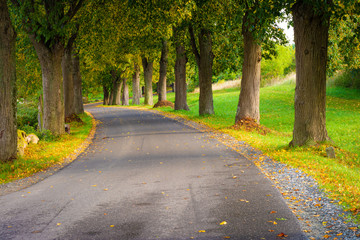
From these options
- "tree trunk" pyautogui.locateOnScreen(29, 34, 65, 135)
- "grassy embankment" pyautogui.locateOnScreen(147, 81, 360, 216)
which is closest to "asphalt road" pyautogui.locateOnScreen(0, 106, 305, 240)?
"grassy embankment" pyautogui.locateOnScreen(147, 81, 360, 216)

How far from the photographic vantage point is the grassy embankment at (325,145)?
26.9ft

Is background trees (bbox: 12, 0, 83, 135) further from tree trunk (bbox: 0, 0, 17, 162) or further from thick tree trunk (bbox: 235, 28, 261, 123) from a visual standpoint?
thick tree trunk (bbox: 235, 28, 261, 123)

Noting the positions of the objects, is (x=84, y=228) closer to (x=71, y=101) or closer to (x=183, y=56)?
(x=71, y=101)

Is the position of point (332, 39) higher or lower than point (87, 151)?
higher

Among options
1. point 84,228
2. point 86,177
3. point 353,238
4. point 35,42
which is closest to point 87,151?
point 86,177

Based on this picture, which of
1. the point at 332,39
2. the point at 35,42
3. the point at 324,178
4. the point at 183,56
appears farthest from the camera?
the point at 183,56

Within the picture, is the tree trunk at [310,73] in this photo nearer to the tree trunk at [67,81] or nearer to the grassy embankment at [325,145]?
the grassy embankment at [325,145]

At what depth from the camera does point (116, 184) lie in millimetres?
9227

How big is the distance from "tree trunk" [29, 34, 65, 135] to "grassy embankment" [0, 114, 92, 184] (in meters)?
0.82

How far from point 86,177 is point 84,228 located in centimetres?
421

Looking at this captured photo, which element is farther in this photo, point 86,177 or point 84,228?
point 86,177

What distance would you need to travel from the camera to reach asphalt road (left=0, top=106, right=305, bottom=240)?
231 inches

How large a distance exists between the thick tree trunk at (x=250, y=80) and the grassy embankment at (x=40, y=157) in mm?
7906

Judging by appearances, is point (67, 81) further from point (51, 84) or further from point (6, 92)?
point (6, 92)
